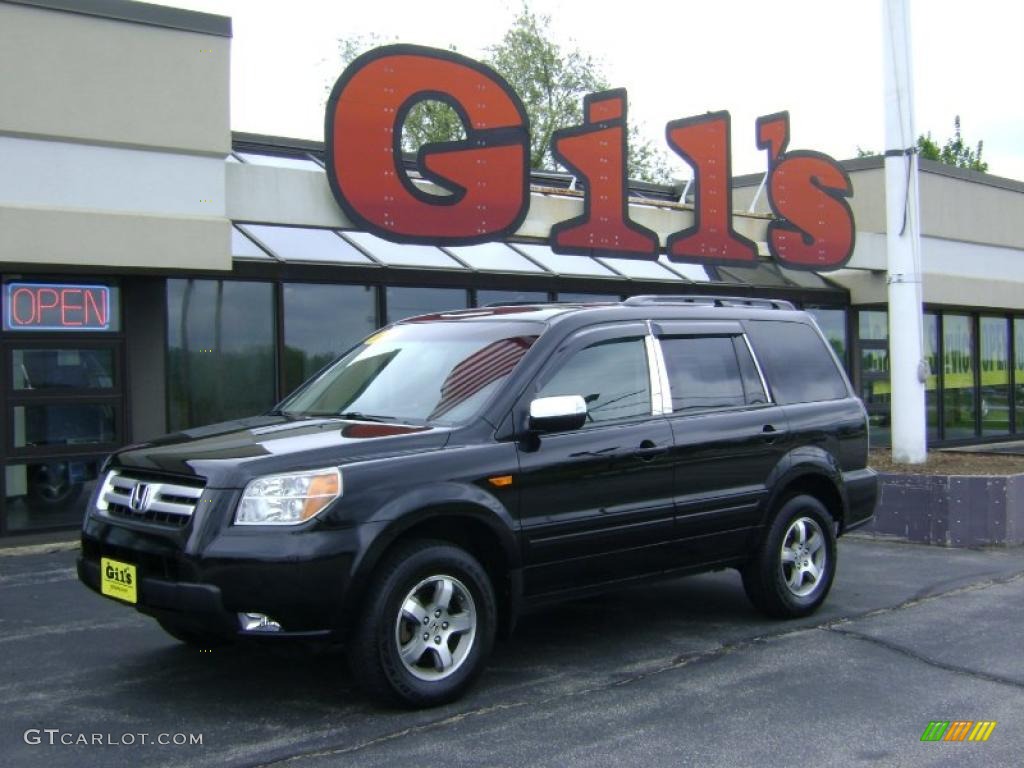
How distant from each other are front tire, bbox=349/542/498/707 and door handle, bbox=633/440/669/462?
1178 mm

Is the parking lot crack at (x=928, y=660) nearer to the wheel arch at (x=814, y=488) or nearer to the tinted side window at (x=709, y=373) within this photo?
the wheel arch at (x=814, y=488)

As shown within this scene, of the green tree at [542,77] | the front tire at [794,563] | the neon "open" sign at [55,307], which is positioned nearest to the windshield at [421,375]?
the front tire at [794,563]

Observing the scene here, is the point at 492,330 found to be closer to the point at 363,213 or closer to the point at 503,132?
Result: the point at 363,213

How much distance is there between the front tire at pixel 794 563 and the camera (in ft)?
21.9

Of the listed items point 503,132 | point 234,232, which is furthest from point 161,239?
A: point 503,132

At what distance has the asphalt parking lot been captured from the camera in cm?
447

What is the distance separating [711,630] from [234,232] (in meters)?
7.66

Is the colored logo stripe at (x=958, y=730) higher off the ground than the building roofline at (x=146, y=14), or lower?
lower

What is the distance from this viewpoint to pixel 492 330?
6.02 metres

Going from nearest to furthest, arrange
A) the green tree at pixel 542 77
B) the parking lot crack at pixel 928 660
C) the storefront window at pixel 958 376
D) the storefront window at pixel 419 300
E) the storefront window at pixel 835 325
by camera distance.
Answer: the parking lot crack at pixel 928 660
the storefront window at pixel 419 300
the storefront window at pixel 835 325
the storefront window at pixel 958 376
the green tree at pixel 542 77

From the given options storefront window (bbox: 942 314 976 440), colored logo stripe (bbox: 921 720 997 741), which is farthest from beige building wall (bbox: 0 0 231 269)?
storefront window (bbox: 942 314 976 440)

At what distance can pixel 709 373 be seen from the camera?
21.5ft

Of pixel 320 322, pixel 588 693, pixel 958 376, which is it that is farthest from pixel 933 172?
pixel 588 693

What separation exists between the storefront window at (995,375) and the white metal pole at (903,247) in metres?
11.4
